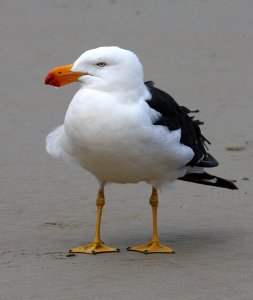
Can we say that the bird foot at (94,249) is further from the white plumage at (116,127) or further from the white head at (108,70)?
the white head at (108,70)

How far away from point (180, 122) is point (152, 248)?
86 cm

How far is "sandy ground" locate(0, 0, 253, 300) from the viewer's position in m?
6.26

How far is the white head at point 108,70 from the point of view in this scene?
6.54m

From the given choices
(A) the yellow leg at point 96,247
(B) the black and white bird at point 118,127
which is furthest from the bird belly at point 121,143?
(A) the yellow leg at point 96,247

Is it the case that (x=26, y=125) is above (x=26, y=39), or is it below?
below

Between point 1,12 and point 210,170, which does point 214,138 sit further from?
point 1,12

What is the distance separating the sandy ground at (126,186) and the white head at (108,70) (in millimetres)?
1128

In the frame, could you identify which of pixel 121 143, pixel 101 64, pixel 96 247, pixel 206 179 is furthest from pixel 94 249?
pixel 101 64

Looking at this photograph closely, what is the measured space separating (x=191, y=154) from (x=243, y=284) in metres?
1.21

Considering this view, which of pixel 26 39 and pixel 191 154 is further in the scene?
pixel 26 39


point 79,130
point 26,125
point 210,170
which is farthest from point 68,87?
point 79,130

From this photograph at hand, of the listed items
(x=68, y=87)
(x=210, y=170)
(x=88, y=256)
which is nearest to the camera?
(x=88, y=256)

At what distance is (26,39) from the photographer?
45.7 feet

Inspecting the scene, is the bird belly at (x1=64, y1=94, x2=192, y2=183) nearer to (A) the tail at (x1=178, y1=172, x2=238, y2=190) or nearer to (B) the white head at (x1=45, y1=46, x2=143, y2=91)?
(B) the white head at (x1=45, y1=46, x2=143, y2=91)
